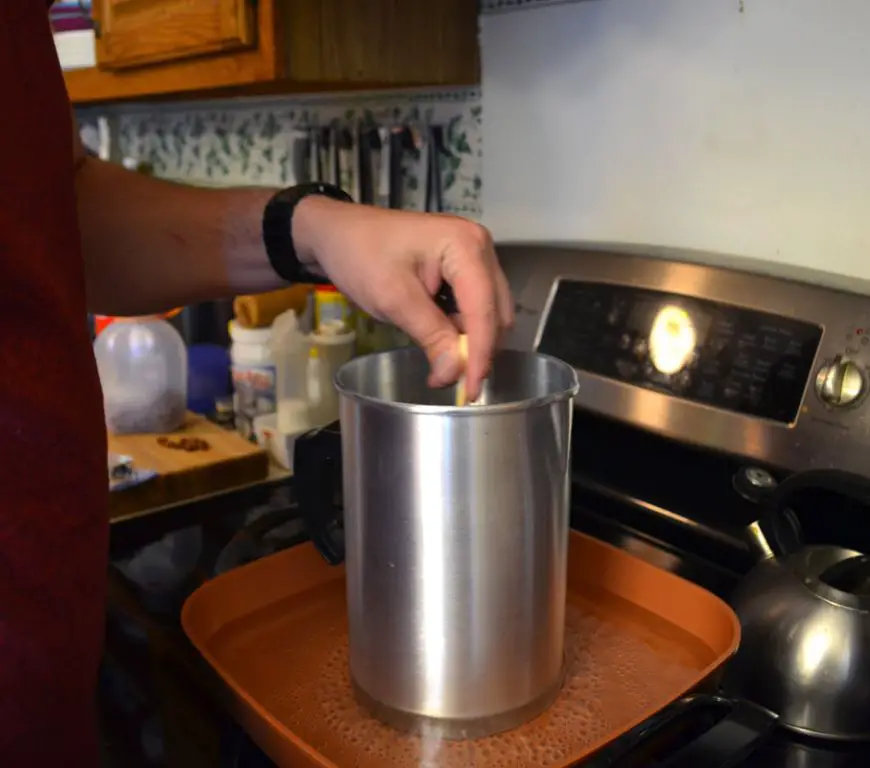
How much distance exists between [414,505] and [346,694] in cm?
15

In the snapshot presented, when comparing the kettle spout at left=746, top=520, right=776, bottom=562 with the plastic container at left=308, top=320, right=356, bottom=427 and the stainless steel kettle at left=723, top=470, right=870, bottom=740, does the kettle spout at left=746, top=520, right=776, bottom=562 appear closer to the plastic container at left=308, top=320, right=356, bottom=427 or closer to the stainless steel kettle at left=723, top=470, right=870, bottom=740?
the stainless steel kettle at left=723, top=470, right=870, bottom=740

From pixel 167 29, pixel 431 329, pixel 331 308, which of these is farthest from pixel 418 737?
pixel 167 29

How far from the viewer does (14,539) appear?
0.41 m

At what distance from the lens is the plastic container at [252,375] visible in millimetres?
1078

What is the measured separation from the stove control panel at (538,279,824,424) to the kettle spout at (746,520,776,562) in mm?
87

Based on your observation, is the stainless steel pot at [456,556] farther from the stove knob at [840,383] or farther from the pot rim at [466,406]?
the stove knob at [840,383]

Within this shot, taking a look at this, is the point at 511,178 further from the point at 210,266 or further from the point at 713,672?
the point at 713,672

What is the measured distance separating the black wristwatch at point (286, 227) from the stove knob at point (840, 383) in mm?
356

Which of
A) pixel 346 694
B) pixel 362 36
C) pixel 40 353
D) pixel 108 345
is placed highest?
pixel 362 36

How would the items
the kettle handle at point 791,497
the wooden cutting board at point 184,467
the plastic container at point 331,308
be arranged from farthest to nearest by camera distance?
the plastic container at point 331,308, the wooden cutting board at point 184,467, the kettle handle at point 791,497

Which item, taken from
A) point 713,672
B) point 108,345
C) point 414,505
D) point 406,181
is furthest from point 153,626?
point 406,181

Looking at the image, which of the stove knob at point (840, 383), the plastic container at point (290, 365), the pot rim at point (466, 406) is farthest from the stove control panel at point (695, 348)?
the plastic container at point (290, 365)

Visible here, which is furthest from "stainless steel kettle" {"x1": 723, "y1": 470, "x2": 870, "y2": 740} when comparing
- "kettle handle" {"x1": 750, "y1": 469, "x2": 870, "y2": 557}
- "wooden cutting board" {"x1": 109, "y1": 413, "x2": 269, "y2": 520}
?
"wooden cutting board" {"x1": 109, "y1": 413, "x2": 269, "y2": 520}

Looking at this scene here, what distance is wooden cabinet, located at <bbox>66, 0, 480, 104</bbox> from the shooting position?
2.97 feet
